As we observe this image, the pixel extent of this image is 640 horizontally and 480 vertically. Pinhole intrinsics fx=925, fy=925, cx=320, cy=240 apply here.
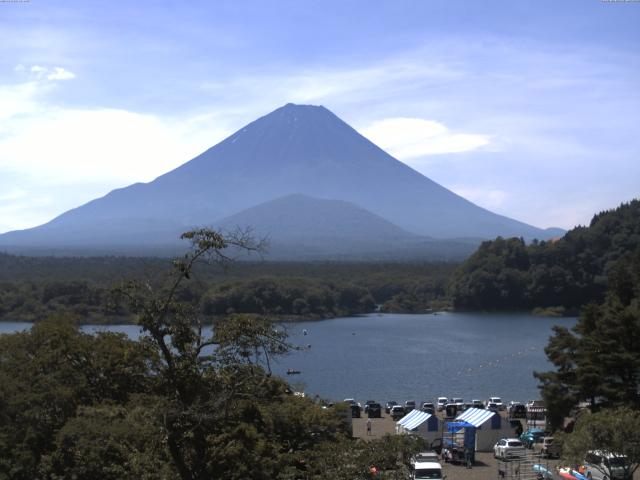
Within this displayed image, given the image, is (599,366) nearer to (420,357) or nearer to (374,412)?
(374,412)

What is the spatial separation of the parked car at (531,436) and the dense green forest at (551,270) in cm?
3353

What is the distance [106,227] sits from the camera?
Answer: 17262 centimetres

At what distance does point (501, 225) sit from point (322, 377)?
17224 centimetres

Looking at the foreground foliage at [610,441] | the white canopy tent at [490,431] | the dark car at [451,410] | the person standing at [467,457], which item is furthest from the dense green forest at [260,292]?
the foreground foliage at [610,441]

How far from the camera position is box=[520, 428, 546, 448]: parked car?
14752mm

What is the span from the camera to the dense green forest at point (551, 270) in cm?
4972

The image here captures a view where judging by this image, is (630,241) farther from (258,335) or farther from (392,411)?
(258,335)

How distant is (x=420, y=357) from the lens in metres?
31.7

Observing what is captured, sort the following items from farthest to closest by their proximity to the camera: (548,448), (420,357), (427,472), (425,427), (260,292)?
(260,292)
(420,357)
(425,427)
(548,448)
(427,472)

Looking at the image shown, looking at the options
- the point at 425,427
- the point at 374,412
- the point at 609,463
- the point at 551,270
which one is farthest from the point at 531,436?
the point at 551,270

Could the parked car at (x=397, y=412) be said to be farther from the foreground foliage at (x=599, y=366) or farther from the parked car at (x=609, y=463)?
the parked car at (x=609, y=463)

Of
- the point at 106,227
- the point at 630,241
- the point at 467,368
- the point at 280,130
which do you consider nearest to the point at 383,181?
the point at 280,130

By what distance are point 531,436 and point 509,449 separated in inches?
73.0

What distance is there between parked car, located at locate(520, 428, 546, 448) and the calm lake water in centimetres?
448
